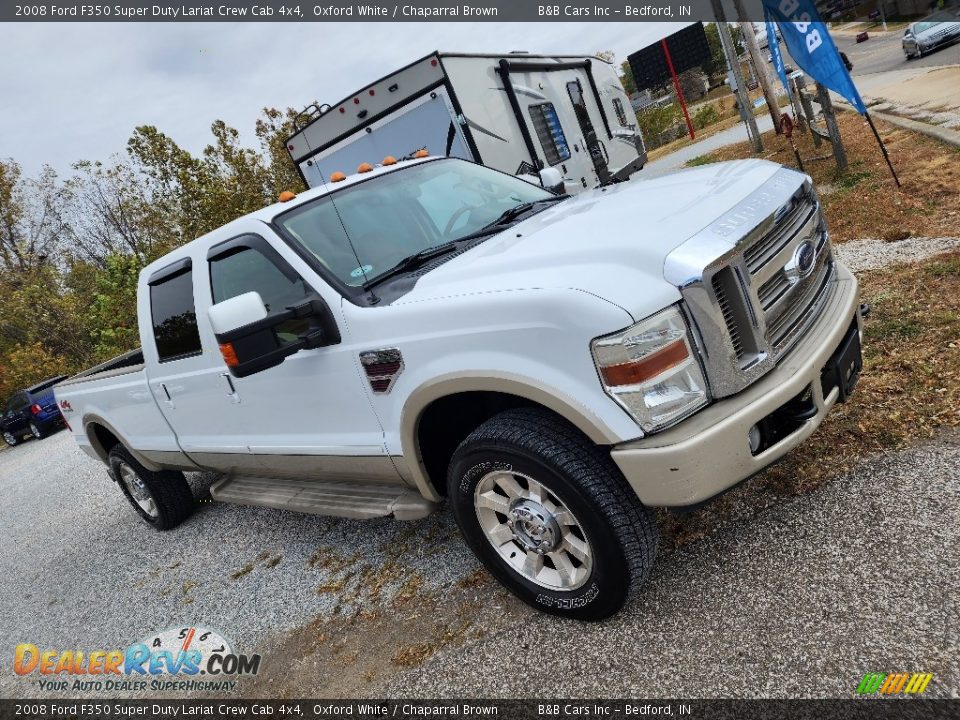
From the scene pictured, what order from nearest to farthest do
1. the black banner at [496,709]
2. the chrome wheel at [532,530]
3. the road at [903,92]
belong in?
the black banner at [496,709], the chrome wheel at [532,530], the road at [903,92]

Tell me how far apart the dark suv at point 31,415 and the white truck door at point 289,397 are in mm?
16560

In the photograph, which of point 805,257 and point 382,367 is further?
point 382,367

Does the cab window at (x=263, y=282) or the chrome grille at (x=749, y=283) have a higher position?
the cab window at (x=263, y=282)

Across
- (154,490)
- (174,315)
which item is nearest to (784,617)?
(174,315)

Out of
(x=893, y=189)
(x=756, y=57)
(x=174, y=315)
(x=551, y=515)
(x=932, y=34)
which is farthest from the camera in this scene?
(x=932, y=34)

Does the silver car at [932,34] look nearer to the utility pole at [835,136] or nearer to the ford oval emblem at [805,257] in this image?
the utility pole at [835,136]

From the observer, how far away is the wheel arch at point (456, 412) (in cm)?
240

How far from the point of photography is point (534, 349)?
7.93 feet

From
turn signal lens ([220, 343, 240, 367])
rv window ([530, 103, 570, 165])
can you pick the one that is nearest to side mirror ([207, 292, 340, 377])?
turn signal lens ([220, 343, 240, 367])

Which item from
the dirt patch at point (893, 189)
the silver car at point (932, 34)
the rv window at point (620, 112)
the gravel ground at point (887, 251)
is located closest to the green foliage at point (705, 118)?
the silver car at point (932, 34)

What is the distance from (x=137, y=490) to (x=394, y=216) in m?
3.85

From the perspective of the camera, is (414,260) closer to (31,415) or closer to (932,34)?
(31,415)

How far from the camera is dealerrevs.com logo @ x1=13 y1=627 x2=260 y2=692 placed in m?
3.49

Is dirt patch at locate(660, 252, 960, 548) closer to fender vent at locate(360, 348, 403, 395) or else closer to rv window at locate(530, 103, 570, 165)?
fender vent at locate(360, 348, 403, 395)
